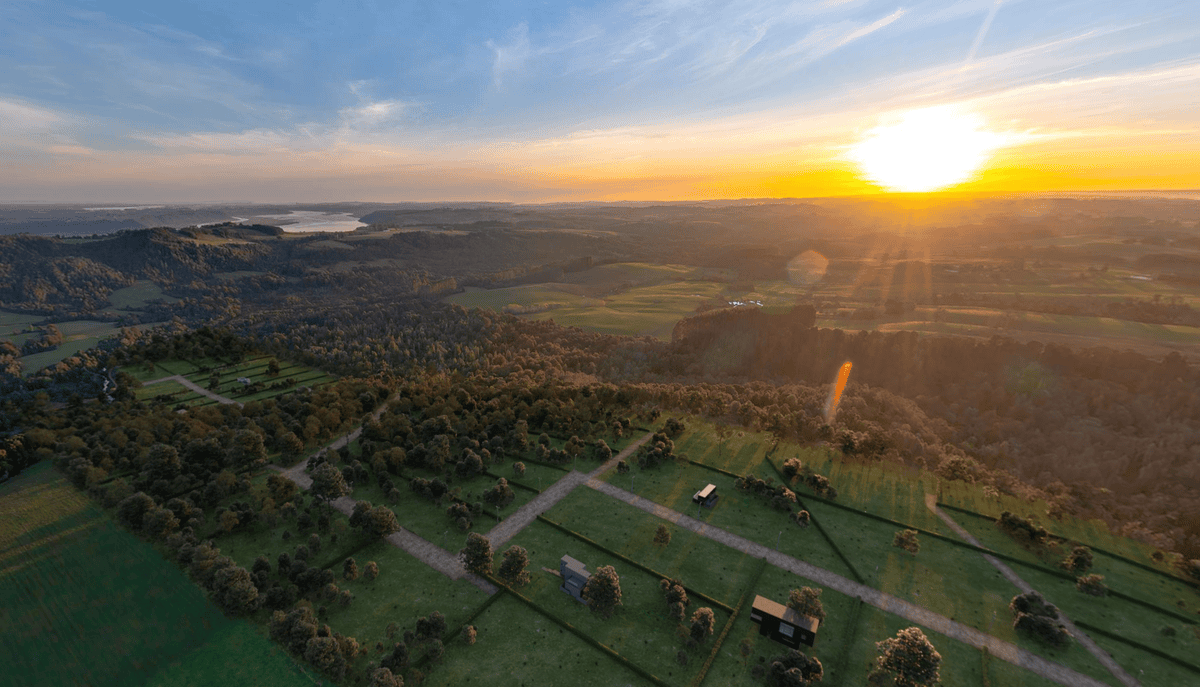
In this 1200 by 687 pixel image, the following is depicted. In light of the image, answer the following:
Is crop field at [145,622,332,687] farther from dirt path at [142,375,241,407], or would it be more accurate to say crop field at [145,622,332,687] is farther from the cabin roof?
dirt path at [142,375,241,407]

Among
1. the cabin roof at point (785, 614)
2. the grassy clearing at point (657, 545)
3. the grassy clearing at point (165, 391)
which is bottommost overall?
the grassy clearing at point (657, 545)

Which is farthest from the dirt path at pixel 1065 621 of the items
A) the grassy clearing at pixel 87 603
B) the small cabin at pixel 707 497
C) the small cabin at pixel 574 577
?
the grassy clearing at pixel 87 603

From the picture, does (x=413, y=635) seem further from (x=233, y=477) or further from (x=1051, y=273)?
(x=1051, y=273)

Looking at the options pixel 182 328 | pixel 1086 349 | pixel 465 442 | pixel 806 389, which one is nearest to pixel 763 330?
pixel 806 389

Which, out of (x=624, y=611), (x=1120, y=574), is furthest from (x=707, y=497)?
(x=1120, y=574)

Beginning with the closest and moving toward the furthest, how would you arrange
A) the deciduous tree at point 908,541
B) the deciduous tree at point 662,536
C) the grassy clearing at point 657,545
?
the grassy clearing at point 657,545
the deciduous tree at point 908,541
the deciduous tree at point 662,536

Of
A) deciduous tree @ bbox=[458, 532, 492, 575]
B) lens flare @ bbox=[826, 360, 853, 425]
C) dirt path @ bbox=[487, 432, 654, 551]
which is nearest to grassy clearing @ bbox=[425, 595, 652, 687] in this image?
deciduous tree @ bbox=[458, 532, 492, 575]

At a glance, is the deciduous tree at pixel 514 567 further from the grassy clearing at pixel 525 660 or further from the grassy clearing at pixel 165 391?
the grassy clearing at pixel 165 391
